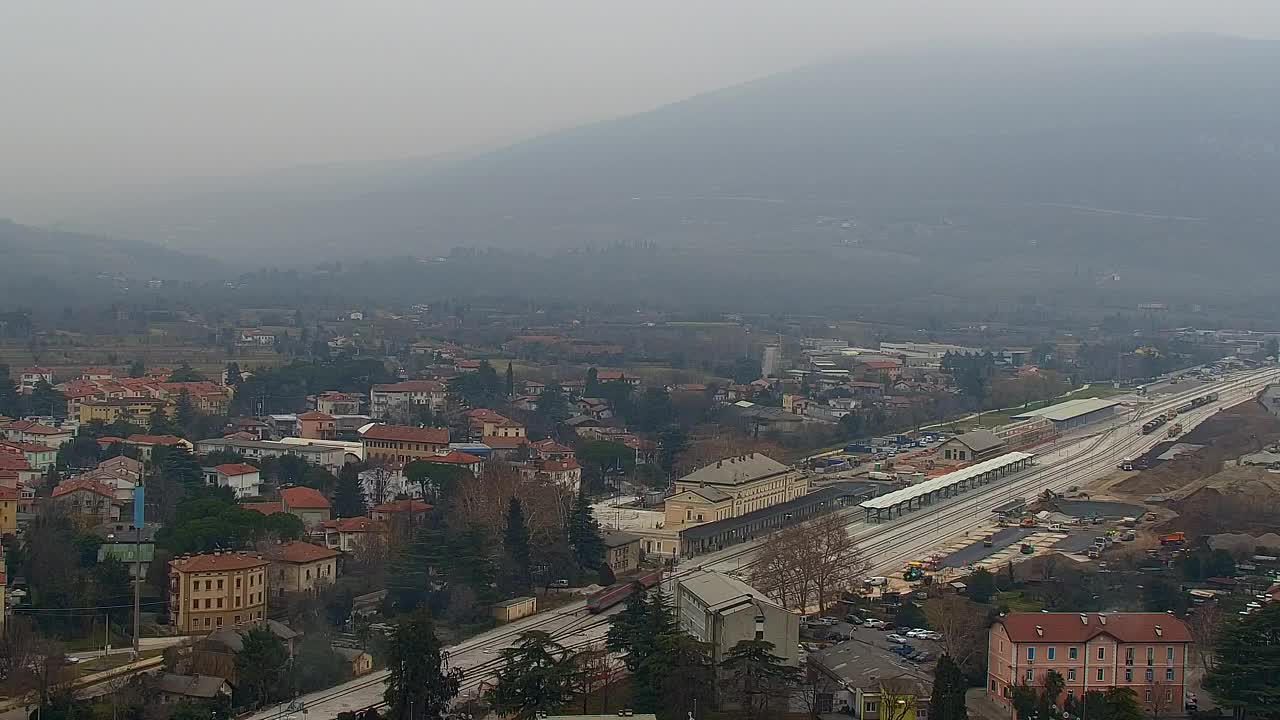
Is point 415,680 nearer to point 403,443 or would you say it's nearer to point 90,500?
point 90,500

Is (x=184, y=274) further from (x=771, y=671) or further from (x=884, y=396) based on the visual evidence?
(x=771, y=671)

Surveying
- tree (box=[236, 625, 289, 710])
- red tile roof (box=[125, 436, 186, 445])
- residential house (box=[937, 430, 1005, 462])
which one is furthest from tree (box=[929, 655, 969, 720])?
residential house (box=[937, 430, 1005, 462])

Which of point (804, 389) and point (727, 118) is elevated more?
point (727, 118)

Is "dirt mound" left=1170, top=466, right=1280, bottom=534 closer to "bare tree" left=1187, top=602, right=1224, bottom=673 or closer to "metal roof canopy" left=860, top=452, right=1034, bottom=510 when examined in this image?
"metal roof canopy" left=860, top=452, right=1034, bottom=510

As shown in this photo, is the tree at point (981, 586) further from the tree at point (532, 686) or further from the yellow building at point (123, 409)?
the yellow building at point (123, 409)

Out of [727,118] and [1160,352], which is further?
[727,118]

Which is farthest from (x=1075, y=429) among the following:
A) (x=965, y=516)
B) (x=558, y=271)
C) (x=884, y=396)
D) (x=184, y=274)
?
(x=184, y=274)

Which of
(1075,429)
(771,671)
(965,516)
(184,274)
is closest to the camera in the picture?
(771,671)
